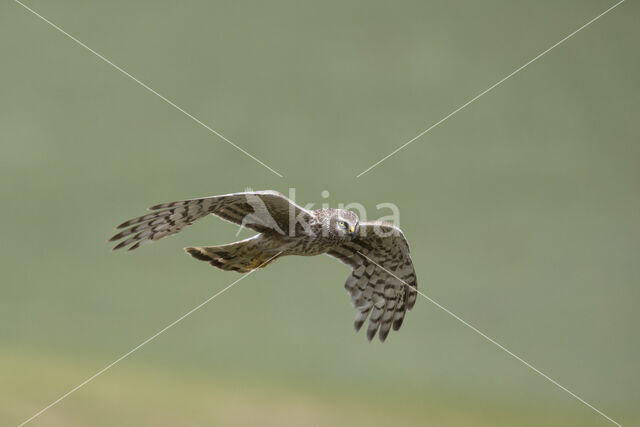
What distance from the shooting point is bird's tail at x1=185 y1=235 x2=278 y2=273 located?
220 inches

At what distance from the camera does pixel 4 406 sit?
24.6 ft

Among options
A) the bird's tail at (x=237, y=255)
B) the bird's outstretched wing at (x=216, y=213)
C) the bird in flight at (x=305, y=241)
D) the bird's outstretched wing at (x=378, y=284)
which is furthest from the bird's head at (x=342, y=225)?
the bird's outstretched wing at (x=378, y=284)

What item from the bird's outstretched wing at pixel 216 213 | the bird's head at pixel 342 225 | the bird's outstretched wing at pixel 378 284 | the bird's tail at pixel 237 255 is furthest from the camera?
the bird's outstretched wing at pixel 378 284

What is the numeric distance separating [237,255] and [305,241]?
47 centimetres

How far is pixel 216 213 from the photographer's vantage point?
18.7ft

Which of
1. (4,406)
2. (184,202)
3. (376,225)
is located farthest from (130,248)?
(4,406)

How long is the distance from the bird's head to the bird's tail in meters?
0.45

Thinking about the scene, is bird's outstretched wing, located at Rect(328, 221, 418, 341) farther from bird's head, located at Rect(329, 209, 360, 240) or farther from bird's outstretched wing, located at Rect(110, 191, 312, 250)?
bird's outstretched wing, located at Rect(110, 191, 312, 250)

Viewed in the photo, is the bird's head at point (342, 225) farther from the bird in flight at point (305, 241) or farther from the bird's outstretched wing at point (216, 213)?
the bird's outstretched wing at point (216, 213)

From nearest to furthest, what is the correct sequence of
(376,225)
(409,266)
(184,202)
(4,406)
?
(184,202)
(376,225)
(409,266)
(4,406)

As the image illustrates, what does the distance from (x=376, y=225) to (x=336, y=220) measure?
1.34 ft

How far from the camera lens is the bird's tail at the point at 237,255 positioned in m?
5.58

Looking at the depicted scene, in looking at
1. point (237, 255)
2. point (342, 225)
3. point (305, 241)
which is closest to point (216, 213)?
point (237, 255)

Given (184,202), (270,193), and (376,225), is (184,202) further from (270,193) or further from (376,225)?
(376,225)
